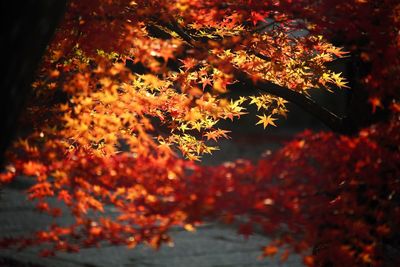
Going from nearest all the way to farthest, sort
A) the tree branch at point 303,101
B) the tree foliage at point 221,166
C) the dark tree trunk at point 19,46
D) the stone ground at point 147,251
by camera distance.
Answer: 1. the dark tree trunk at point 19,46
2. the tree foliage at point 221,166
3. the tree branch at point 303,101
4. the stone ground at point 147,251

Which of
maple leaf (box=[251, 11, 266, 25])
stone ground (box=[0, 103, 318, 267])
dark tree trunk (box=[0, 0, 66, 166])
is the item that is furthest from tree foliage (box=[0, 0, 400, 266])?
stone ground (box=[0, 103, 318, 267])

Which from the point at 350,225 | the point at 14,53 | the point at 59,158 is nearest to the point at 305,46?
the point at 350,225

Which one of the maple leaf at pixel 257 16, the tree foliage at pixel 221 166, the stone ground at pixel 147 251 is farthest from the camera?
the stone ground at pixel 147 251

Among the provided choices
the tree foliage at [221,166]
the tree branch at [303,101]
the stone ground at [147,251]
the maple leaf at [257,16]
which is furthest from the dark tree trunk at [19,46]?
the stone ground at [147,251]

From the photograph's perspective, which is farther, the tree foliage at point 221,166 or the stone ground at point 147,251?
the stone ground at point 147,251

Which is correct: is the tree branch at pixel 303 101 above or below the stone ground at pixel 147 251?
above

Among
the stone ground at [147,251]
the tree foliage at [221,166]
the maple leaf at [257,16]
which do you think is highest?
the maple leaf at [257,16]

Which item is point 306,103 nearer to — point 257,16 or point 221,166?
point 257,16

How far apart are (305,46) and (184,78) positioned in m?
1.27

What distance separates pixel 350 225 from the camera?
3613mm

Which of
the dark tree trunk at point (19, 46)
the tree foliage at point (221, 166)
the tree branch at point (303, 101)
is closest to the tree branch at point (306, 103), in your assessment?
the tree branch at point (303, 101)

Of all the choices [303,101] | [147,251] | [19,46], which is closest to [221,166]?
[19,46]

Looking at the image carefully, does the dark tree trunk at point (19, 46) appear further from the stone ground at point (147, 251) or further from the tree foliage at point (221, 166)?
the stone ground at point (147, 251)

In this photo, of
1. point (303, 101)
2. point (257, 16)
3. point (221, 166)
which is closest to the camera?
point (221, 166)
